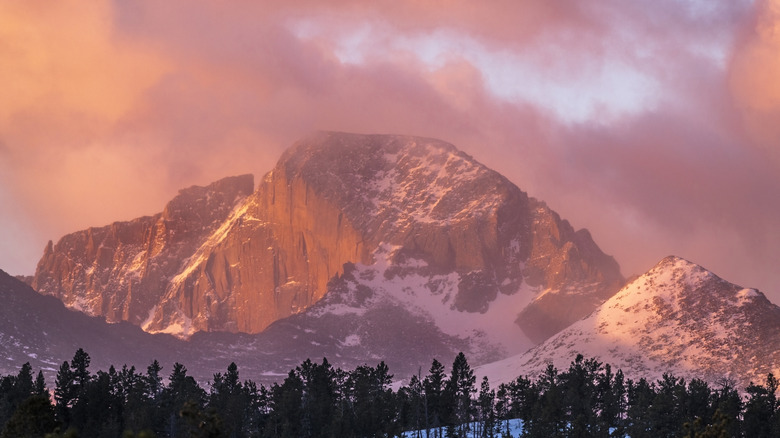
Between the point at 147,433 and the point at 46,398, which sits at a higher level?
the point at 46,398

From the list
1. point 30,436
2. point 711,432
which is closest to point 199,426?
point 30,436

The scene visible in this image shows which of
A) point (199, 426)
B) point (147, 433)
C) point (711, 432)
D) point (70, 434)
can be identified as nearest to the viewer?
point (147, 433)

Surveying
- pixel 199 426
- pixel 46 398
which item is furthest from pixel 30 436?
pixel 199 426

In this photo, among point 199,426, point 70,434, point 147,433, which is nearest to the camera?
point 147,433

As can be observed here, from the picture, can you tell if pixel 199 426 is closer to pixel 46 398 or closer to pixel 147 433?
pixel 147 433

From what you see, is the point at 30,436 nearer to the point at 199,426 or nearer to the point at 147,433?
the point at 199,426

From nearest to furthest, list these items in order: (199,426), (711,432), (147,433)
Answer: (147,433)
(199,426)
(711,432)

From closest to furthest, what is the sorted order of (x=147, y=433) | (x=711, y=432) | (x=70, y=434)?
(x=147, y=433) < (x=70, y=434) < (x=711, y=432)

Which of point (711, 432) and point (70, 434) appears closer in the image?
point (70, 434)

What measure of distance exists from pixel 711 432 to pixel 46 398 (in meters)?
78.5

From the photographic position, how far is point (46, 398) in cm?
14775

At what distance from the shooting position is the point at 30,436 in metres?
142

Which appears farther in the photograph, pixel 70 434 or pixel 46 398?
pixel 46 398

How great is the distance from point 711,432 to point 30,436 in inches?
3096
